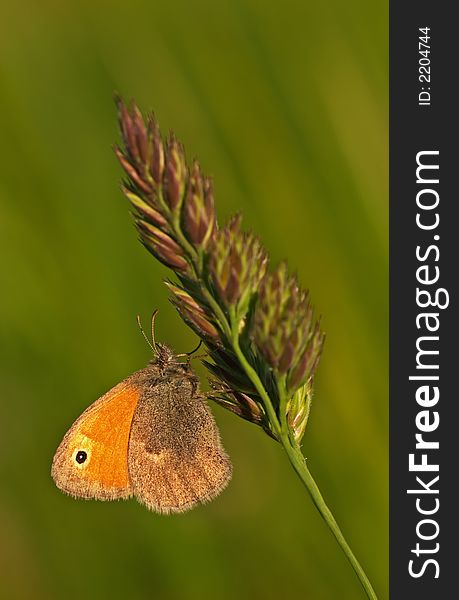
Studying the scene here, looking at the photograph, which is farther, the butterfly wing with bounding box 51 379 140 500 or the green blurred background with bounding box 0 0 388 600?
the green blurred background with bounding box 0 0 388 600

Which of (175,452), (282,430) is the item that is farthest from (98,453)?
(282,430)

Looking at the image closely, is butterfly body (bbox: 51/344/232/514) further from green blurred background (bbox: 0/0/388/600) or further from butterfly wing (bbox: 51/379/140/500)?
green blurred background (bbox: 0/0/388/600)

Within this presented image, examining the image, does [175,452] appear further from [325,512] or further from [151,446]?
[325,512]

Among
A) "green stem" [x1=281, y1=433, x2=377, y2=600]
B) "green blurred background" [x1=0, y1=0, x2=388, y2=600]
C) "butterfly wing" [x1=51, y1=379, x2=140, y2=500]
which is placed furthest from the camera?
"green blurred background" [x1=0, y1=0, x2=388, y2=600]

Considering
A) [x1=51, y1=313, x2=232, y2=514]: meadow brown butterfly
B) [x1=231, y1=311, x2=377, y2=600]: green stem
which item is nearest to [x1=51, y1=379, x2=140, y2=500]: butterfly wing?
[x1=51, y1=313, x2=232, y2=514]: meadow brown butterfly

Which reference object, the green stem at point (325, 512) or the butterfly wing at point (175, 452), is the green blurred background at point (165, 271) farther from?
the green stem at point (325, 512)

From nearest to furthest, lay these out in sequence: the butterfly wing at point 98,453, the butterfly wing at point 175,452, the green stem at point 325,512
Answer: the green stem at point 325,512
the butterfly wing at point 175,452
the butterfly wing at point 98,453

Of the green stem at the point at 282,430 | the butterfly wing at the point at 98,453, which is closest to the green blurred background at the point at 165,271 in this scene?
the butterfly wing at the point at 98,453
